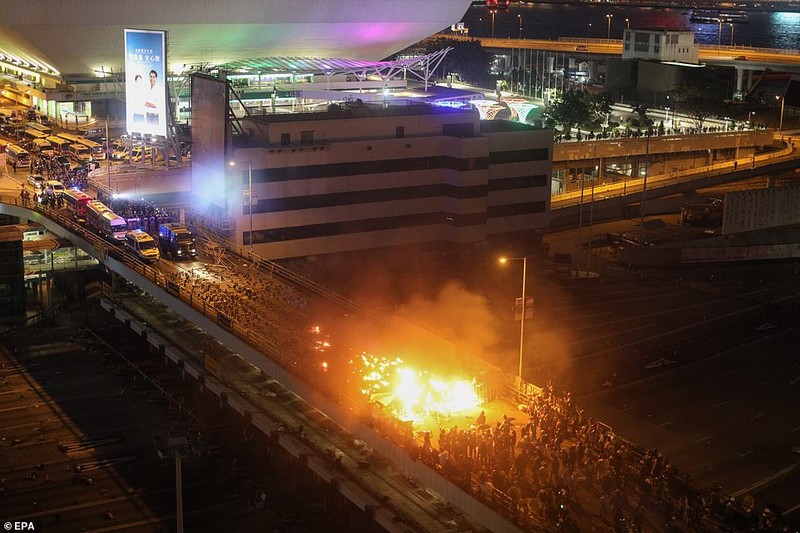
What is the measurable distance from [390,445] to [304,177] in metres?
25.3

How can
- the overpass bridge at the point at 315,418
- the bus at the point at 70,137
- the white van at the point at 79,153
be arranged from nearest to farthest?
the overpass bridge at the point at 315,418, the white van at the point at 79,153, the bus at the point at 70,137

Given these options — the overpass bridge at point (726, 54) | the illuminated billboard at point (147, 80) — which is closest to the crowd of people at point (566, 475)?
the illuminated billboard at point (147, 80)

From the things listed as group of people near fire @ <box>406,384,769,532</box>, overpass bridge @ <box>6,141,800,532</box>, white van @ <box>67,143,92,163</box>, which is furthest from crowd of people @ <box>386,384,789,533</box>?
white van @ <box>67,143,92,163</box>

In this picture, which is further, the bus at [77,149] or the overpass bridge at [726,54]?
the overpass bridge at [726,54]

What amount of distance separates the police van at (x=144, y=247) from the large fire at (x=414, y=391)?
14.0 meters

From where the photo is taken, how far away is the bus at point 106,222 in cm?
4509

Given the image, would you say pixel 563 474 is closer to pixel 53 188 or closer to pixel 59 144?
pixel 53 188

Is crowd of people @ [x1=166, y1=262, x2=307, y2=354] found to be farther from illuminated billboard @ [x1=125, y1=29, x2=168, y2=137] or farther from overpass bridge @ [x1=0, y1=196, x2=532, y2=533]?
illuminated billboard @ [x1=125, y1=29, x2=168, y2=137]

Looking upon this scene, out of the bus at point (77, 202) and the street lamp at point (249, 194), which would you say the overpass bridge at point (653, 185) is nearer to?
the street lamp at point (249, 194)

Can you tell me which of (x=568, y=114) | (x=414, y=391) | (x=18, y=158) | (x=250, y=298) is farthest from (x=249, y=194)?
(x=568, y=114)

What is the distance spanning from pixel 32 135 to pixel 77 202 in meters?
22.1

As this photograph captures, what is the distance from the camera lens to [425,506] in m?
27.8

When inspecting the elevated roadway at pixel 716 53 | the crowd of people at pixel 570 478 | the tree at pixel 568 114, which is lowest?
the crowd of people at pixel 570 478

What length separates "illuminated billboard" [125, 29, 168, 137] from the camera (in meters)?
55.5
